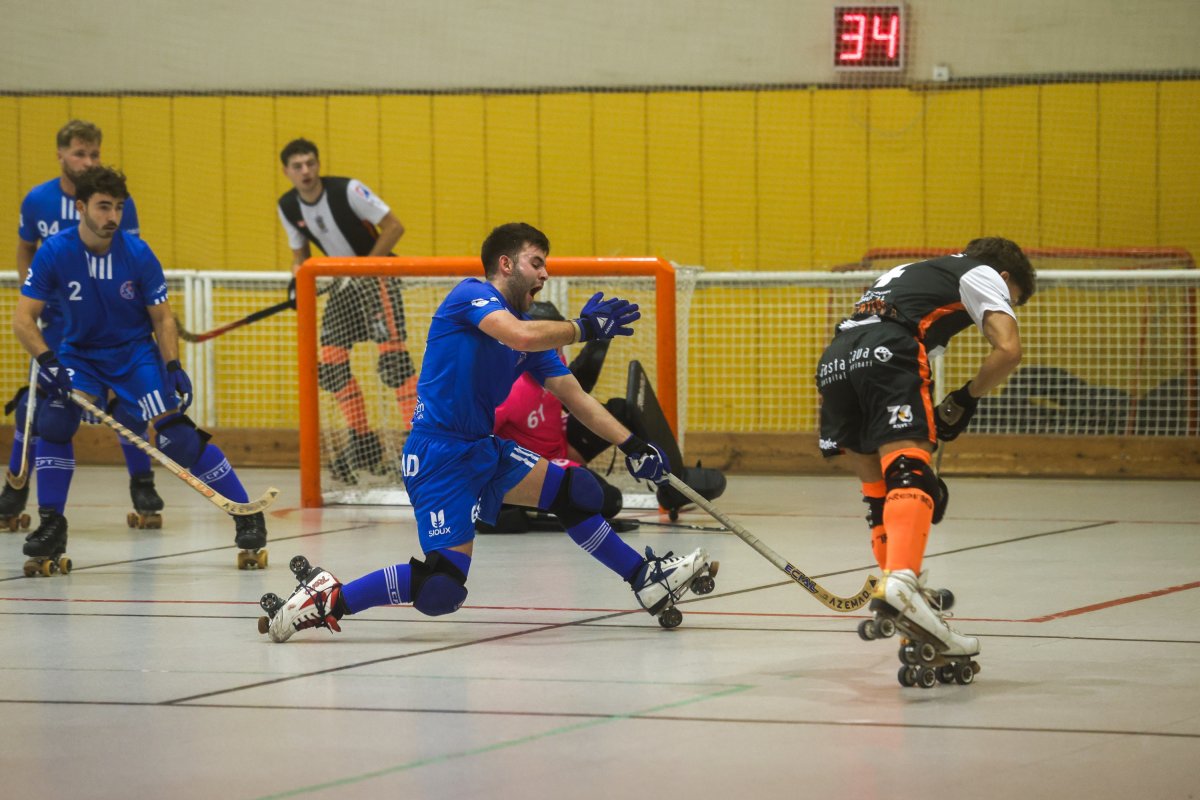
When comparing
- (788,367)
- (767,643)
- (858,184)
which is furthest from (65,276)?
(858,184)

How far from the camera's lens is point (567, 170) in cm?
1284

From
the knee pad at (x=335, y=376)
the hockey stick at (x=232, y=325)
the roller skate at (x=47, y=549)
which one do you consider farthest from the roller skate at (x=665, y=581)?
the hockey stick at (x=232, y=325)

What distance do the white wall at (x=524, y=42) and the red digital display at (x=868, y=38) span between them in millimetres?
114

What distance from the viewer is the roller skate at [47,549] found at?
6.96 metres

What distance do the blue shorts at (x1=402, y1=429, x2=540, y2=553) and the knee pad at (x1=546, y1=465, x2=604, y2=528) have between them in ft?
0.42

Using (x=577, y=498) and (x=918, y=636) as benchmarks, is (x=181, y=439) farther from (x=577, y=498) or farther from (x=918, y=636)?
(x=918, y=636)

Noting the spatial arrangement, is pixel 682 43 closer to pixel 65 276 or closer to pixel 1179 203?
pixel 1179 203

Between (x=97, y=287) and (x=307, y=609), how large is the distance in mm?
2878

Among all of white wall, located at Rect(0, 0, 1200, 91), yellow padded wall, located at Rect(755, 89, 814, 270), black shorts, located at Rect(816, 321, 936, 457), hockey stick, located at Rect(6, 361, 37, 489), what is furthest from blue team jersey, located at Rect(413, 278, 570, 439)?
white wall, located at Rect(0, 0, 1200, 91)

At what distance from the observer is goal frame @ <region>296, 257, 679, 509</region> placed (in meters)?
8.87

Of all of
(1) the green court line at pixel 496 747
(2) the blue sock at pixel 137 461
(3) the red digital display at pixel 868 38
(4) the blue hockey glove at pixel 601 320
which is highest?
(3) the red digital display at pixel 868 38

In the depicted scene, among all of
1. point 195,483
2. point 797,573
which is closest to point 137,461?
point 195,483

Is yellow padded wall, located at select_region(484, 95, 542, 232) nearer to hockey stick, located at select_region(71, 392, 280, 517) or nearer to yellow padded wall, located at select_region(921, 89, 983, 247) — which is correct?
yellow padded wall, located at select_region(921, 89, 983, 247)

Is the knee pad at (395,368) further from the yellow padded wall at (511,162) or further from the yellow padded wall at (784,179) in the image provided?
the yellow padded wall at (784,179)
